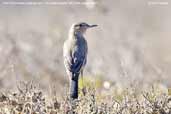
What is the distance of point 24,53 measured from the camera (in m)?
15.3

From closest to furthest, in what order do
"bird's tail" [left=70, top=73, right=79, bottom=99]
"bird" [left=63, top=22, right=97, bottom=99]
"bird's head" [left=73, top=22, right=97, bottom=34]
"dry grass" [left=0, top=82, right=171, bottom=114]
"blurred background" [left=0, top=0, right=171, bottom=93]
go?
"dry grass" [left=0, top=82, right=171, bottom=114] → "bird's tail" [left=70, top=73, right=79, bottom=99] → "bird" [left=63, top=22, right=97, bottom=99] → "bird's head" [left=73, top=22, right=97, bottom=34] → "blurred background" [left=0, top=0, right=171, bottom=93]

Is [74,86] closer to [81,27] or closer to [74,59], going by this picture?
[74,59]

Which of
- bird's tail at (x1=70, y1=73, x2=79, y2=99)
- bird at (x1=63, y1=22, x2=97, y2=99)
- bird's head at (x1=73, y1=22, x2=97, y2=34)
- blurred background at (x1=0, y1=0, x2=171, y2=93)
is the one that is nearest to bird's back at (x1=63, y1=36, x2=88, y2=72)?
bird at (x1=63, y1=22, x2=97, y2=99)

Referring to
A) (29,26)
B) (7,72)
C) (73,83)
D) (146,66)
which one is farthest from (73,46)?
(29,26)

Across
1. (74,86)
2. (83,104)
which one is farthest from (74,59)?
(83,104)

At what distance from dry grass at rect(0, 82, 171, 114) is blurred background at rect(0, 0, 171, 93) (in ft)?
7.39

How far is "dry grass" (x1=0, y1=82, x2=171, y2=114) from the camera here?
372 inches

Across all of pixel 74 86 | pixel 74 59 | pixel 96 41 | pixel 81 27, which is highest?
pixel 81 27

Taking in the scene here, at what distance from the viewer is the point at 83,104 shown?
9.55 m

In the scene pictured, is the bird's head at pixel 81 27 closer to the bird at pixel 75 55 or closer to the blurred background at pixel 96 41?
the bird at pixel 75 55

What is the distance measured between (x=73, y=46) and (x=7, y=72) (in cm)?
206

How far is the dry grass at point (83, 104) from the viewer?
9445mm

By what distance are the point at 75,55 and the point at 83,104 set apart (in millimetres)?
1866

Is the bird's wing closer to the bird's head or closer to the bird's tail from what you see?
the bird's tail
